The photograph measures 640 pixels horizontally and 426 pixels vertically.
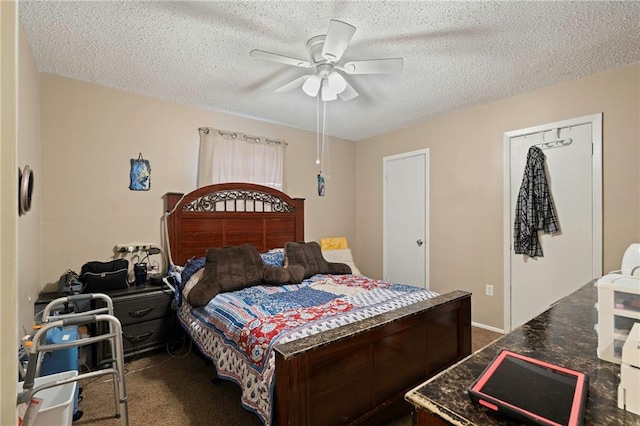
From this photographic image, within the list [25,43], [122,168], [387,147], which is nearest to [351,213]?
[387,147]

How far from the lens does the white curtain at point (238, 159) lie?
3520mm

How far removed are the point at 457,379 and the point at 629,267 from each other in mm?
1562

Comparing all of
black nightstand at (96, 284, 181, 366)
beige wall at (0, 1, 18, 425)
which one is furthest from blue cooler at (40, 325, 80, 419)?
beige wall at (0, 1, 18, 425)

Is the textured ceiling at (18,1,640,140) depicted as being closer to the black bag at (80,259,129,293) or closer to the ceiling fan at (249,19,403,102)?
the ceiling fan at (249,19,403,102)

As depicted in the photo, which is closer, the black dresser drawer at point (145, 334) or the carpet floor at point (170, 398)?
the carpet floor at point (170, 398)

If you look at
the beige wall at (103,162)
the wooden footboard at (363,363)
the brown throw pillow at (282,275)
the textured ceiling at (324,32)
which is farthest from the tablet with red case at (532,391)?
the beige wall at (103,162)

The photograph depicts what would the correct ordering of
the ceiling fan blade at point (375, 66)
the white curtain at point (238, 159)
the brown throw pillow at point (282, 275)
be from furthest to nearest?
the white curtain at point (238, 159) → the brown throw pillow at point (282, 275) → the ceiling fan blade at point (375, 66)

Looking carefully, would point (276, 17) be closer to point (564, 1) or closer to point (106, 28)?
point (106, 28)

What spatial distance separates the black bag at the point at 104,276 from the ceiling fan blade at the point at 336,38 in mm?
2558

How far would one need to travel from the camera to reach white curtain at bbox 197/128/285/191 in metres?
3.52

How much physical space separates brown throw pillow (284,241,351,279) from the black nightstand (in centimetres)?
124

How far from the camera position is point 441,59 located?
8.12ft

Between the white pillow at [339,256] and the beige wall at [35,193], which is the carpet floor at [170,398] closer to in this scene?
the beige wall at [35,193]

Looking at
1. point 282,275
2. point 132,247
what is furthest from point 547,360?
point 132,247
